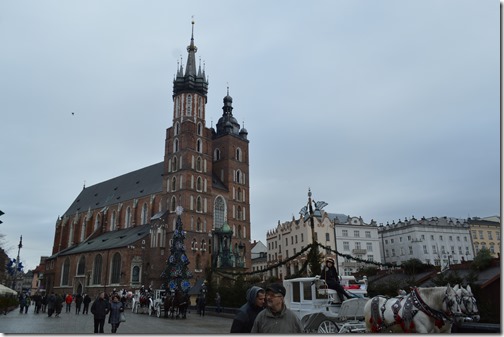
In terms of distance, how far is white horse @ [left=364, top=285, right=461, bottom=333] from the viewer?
7.39 metres

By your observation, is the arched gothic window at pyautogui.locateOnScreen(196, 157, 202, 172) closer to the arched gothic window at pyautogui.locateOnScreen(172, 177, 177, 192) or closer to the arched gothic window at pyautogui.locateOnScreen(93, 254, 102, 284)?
the arched gothic window at pyautogui.locateOnScreen(172, 177, 177, 192)

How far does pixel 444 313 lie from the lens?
24.3 feet

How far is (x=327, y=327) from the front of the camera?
9961 mm

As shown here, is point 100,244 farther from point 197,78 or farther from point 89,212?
point 197,78

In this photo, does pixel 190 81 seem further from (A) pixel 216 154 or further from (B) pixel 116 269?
(B) pixel 116 269

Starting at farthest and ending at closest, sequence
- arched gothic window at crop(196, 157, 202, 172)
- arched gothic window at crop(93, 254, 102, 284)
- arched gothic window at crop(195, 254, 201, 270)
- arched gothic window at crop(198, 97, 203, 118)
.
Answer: arched gothic window at crop(198, 97, 203, 118), arched gothic window at crop(196, 157, 202, 172), arched gothic window at crop(93, 254, 102, 284), arched gothic window at crop(195, 254, 201, 270)

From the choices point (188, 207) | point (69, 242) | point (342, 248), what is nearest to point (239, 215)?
point (188, 207)

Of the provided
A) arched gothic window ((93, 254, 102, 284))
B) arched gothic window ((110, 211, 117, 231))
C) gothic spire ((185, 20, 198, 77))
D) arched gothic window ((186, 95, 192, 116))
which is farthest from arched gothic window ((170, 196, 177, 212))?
gothic spire ((185, 20, 198, 77))

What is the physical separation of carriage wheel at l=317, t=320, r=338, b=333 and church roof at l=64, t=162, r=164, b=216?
48.9 metres

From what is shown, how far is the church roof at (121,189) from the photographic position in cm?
6078

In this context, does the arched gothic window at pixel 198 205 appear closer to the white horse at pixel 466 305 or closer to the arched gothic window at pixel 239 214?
the arched gothic window at pixel 239 214

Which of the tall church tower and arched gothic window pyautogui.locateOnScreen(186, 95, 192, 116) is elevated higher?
arched gothic window pyautogui.locateOnScreen(186, 95, 192, 116)

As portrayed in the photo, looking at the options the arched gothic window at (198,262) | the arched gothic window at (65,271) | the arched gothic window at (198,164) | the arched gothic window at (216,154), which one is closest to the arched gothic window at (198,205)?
the arched gothic window at (198,164)

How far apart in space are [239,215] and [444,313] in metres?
50.3
